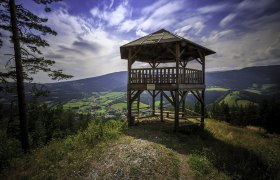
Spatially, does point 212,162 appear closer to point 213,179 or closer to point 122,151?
point 213,179

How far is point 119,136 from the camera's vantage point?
1156 cm

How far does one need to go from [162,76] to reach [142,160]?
23.5 ft

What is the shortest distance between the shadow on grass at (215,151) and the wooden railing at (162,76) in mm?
3855

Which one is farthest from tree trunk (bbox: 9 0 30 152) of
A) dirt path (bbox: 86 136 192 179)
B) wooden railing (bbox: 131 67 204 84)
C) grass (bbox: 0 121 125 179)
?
wooden railing (bbox: 131 67 204 84)

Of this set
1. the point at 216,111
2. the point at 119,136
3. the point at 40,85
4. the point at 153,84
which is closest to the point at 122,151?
the point at 119,136

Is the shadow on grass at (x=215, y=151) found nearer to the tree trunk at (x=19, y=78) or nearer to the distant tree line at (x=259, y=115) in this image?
the tree trunk at (x=19, y=78)

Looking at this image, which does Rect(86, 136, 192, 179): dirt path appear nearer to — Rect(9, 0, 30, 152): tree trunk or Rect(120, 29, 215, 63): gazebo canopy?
Rect(9, 0, 30, 152): tree trunk

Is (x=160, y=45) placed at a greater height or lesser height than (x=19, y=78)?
greater

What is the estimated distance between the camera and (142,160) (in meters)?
8.27

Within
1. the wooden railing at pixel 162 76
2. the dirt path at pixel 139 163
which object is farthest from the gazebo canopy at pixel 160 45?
the dirt path at pixel 139 163

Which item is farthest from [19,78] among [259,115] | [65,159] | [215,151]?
[259,115]

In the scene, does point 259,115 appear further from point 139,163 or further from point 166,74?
point 139,163

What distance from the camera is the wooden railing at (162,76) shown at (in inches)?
524

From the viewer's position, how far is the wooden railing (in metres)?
13.3
